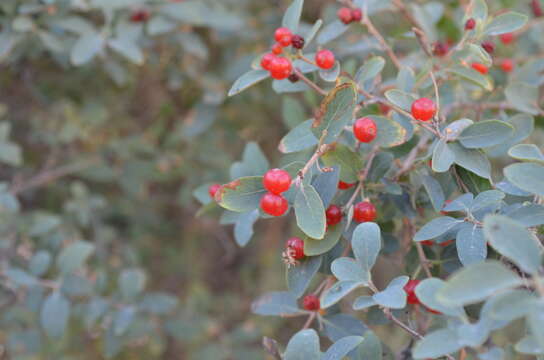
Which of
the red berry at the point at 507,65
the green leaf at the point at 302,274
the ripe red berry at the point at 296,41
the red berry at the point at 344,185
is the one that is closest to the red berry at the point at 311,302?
the green leaf at the point at 302,274

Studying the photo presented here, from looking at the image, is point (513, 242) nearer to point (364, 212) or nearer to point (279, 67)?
point (364, 212)

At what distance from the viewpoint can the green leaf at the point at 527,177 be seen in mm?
971

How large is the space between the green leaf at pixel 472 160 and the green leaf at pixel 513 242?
0.40m

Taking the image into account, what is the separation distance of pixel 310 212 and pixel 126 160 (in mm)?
2004

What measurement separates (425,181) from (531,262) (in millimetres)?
453

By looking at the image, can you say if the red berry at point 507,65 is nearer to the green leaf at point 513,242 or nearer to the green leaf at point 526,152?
the green leaf at point 526,152

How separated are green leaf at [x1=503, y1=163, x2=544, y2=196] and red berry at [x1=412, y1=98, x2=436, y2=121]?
0.21 metres

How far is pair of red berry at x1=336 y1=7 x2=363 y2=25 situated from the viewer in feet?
4.94

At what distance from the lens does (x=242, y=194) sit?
1.10 meters

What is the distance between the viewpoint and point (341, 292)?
101cm

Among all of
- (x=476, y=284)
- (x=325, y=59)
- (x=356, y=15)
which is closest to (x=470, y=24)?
(x=356, y=15)

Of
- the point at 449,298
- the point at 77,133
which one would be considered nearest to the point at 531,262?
the point at 449,298

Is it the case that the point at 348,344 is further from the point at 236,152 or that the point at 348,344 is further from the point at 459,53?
the point at 236,152

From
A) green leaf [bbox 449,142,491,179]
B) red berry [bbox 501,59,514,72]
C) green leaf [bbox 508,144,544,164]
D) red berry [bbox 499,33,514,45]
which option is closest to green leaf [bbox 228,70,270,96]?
green leaf [bbox 449,142,491,179]
